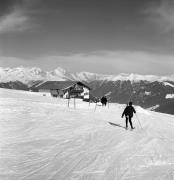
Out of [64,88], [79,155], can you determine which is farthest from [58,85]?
[79,155]

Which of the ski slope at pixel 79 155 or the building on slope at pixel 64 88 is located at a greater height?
the building on slope at pixel 64 88

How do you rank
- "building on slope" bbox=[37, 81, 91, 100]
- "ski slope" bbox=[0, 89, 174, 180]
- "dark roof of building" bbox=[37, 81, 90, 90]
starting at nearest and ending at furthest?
"ski slope" bbox=[0, 89, 174, 180], "building on slope" bbox=[37, 81, 91, 100], "dark roof of building" bbox=[37, 81, 90, 90]

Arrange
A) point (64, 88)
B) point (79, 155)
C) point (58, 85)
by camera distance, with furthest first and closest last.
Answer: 1. point (58, 85)
2. point (64, 88)
3. point (79, 155)

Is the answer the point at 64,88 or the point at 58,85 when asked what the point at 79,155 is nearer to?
the point at 64,88

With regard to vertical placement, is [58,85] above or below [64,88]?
above

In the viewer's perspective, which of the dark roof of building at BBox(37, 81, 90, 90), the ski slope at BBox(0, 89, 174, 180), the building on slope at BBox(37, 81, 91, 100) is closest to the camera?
the ski slope at BBox(0, 89, 174, 180)

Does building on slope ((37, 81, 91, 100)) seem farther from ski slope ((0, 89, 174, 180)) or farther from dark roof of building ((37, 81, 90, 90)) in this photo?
ski slope ((0, 89, 174, 180))

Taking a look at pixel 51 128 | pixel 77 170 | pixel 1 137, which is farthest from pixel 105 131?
pixel 77 170

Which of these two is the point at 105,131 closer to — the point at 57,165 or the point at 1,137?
the point at 1,137

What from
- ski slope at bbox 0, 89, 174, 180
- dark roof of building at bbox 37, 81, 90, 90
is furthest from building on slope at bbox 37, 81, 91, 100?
ski slope at bbox 0, 89, 174, 180

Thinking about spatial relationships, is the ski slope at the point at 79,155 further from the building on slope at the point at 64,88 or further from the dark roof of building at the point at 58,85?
the dark roof of building at the point at 58,85

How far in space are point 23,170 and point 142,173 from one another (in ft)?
13.4

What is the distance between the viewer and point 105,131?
67.0 ft

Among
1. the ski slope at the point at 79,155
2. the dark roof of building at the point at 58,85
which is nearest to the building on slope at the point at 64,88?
the dark roof of building at the point at 58,85
